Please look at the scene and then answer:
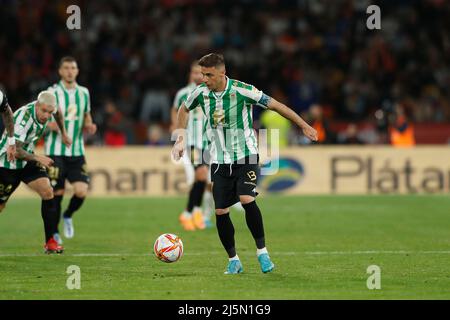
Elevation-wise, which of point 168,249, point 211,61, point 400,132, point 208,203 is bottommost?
point 168,249

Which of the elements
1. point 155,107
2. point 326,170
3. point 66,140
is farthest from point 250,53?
point 66,140

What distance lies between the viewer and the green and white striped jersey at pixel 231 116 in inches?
392

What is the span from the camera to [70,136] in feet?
44.1

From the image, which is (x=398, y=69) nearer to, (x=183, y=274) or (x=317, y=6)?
(x=317, y=6)

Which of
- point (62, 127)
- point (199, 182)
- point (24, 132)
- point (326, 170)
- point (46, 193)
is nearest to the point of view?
point (24, 132)

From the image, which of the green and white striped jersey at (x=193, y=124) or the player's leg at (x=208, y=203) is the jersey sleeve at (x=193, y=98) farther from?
the player's leg at (x=208, y=203)

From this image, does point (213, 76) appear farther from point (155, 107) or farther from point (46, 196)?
point (155, 107)

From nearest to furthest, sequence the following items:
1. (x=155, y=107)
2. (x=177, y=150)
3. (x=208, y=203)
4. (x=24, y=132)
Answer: (x=177, y=150) < (x=24, y=132) < (x=208, y=203) < (x=155, y=107)

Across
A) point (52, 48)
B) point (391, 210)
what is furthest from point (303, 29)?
point (391, 210)

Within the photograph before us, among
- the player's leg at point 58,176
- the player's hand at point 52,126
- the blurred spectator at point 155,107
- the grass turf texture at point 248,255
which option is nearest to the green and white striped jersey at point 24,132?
the grass turf texture at point 248,255

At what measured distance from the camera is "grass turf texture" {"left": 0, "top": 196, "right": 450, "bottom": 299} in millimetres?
8750

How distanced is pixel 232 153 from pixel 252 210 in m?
0.63

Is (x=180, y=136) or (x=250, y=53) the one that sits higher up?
(x=250, y=53)

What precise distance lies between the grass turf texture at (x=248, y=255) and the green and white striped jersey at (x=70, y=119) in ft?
4.20
